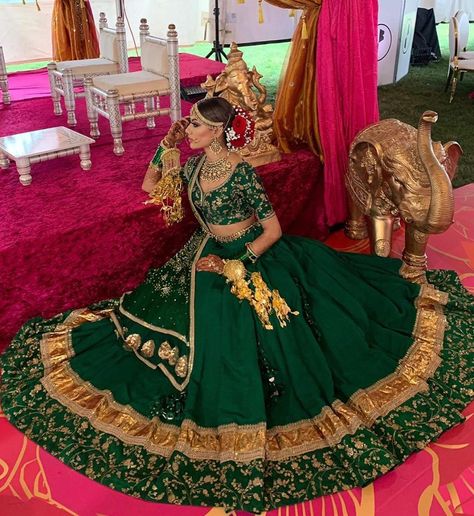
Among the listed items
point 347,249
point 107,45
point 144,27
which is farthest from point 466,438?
point 107,45

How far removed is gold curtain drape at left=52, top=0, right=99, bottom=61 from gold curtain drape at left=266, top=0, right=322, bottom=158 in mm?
2103

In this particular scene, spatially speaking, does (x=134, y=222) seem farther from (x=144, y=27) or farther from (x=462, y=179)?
(x=462, y=179)

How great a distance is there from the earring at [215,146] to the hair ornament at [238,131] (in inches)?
1.3

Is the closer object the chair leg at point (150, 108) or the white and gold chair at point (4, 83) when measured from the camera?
the chair leg at point (150, 108)

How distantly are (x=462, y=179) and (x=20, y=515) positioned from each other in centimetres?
337

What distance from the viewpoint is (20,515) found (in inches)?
62.3

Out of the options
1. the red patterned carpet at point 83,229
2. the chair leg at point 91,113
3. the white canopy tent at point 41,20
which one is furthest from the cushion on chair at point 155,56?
the white canopy tent at point 41,20

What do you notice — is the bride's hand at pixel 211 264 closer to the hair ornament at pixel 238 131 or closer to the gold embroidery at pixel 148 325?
the gold embroidery at pixel 148 325

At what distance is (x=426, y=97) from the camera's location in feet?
19.3

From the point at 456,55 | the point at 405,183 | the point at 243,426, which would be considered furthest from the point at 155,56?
the point at 456,55

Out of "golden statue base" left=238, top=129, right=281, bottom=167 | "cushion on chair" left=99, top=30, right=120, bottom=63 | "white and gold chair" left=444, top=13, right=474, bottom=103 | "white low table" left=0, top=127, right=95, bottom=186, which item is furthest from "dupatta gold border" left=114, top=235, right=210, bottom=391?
"white and gold chair" left=444, top=13, right=474, bottom=103

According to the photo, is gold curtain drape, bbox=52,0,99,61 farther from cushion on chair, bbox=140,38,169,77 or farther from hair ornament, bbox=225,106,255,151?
hair ornament, bbox=225,106,255,151

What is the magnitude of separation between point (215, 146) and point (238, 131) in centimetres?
10

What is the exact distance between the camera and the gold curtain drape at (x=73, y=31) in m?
4.16
